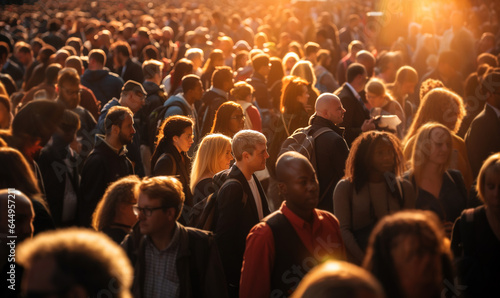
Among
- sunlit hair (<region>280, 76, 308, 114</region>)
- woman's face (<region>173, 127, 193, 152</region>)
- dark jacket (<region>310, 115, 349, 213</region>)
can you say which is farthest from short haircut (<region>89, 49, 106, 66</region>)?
dark jacket (<region>310, 115, 349, 213</region>)

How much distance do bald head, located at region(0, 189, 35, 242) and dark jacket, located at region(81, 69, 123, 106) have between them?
6.85 meters

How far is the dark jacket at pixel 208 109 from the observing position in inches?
346

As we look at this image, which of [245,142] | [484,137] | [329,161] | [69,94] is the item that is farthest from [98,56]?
[484,137]

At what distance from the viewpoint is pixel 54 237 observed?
245 cm

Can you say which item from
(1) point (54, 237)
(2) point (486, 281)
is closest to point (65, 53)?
(2) point (486, 281)

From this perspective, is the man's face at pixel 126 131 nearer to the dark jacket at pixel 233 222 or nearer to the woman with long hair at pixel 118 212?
the dark jacket at pixel 233 222

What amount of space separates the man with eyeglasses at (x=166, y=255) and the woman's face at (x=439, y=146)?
6.53 feet

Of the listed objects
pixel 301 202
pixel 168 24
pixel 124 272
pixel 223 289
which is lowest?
pixel 168 24

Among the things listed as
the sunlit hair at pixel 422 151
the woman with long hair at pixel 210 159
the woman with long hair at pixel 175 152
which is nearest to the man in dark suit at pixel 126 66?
the woman with long hair at pixel 175 152

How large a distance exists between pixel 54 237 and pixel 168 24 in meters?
21.7

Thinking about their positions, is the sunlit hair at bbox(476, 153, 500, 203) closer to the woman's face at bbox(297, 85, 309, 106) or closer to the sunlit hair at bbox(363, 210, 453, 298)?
the sunlit hair at bbox(363, 210, 453, 298)

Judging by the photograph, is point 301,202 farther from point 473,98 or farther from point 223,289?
point 473,98

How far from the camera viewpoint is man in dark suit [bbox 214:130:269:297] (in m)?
5.17

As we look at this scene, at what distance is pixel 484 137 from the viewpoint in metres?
7.29
